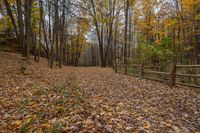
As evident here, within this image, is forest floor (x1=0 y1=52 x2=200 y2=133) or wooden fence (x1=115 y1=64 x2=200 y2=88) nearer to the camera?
forest floor (x1=0 y1=52 x2=200 y2=133)

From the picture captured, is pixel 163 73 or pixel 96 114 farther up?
pixel 163 73

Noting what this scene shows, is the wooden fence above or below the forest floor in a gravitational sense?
above

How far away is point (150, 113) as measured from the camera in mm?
4254

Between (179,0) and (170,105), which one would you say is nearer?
(170,105)

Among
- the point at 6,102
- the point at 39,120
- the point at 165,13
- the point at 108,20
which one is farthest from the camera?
the point at 108,20

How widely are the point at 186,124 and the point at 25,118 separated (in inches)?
143

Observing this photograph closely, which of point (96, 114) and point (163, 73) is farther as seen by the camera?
point (163, 73)

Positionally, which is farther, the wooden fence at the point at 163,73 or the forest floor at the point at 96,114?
the wooden fence at the point at 163,73

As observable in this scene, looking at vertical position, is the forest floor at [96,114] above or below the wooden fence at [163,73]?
below

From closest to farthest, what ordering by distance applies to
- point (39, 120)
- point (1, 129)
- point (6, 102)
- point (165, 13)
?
1. point (1, 129)
2. point (39, 120)
3. point (6, 102)
4. point (165, 13)

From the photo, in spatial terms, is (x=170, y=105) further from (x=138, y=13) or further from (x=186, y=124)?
(x=138, y=13)

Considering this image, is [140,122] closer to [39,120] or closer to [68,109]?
[68,109]

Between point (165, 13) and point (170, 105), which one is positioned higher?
point (165, 13)

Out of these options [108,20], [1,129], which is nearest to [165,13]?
[108,20]
